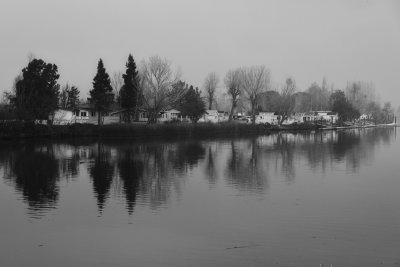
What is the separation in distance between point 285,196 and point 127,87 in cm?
5284

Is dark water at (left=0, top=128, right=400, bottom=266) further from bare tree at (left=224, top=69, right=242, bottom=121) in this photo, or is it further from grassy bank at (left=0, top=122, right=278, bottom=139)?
bare tree at (left=224, top=69, right=242, bottom=121)

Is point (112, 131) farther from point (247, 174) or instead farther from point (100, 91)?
point (247, 174)

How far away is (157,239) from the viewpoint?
11062 mm

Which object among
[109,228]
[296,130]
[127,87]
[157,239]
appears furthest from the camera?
[296,130]

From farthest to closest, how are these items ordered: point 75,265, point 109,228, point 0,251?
1. point 109,228
2. point 0,251
3. point 75,265

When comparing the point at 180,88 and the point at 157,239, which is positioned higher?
the point at 180,88

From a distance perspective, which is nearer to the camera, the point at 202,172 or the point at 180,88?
the point at 202,172

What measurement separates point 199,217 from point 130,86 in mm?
55024

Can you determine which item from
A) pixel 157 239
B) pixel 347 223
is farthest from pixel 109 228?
pixel 347 223

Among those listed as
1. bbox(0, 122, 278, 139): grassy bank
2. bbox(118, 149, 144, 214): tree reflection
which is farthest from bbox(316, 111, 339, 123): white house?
bbox(118, 149, 144, 214): tree reflection

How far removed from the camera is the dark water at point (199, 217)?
9922 mm

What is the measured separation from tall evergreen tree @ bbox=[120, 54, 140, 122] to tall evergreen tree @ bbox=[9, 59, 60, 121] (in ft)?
33.7

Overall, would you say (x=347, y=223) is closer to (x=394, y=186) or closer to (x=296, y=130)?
(x=394, y=186)

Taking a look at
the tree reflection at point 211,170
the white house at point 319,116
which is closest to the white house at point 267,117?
the white house at point 319,116
